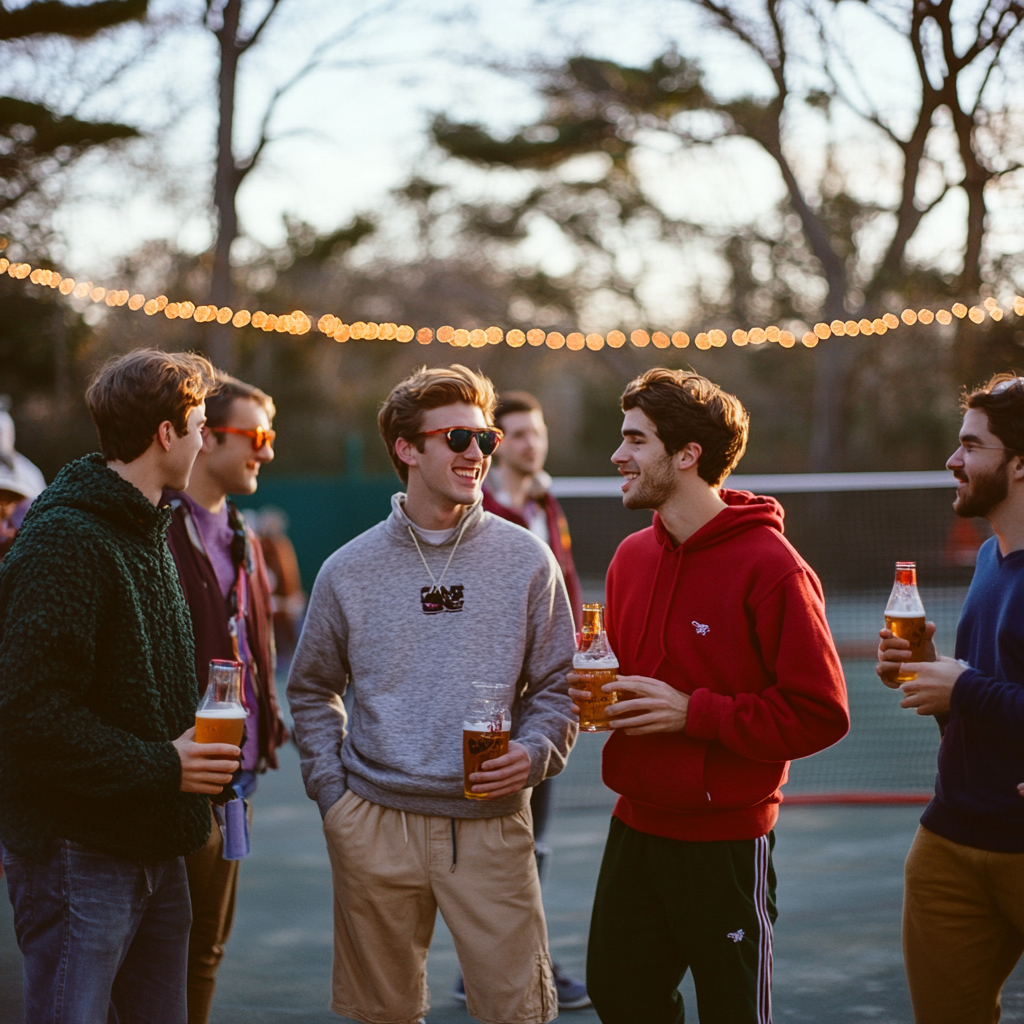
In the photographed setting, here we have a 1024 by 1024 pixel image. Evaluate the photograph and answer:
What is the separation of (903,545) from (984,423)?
10702 mm

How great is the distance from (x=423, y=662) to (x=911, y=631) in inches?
49.0

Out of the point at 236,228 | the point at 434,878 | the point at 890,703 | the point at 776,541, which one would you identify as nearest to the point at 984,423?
the point at 776,541

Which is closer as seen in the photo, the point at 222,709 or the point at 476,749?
the point at 222,709

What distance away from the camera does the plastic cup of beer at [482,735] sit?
272 cm

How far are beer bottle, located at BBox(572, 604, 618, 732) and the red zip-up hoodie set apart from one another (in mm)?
160

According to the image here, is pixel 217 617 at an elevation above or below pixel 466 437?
below

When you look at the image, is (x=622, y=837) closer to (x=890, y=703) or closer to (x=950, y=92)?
(x=890, y=703)

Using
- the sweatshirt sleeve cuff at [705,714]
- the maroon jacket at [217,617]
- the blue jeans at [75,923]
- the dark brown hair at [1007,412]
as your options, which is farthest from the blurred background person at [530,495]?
the blue jeans at [75,923]

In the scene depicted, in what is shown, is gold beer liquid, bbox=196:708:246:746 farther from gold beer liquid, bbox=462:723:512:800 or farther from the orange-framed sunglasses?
the orange-framed sunglasses

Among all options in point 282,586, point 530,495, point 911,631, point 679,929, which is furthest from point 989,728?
point 282,586

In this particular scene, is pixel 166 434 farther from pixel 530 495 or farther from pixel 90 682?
pixel 530 495

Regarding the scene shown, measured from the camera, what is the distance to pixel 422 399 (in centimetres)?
307

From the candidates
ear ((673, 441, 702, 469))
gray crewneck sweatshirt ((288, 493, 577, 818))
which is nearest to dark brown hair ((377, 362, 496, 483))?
gray crewneck sweatshirt ((288, 493, 577, 818))

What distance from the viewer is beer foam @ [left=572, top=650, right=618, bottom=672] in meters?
2.84
